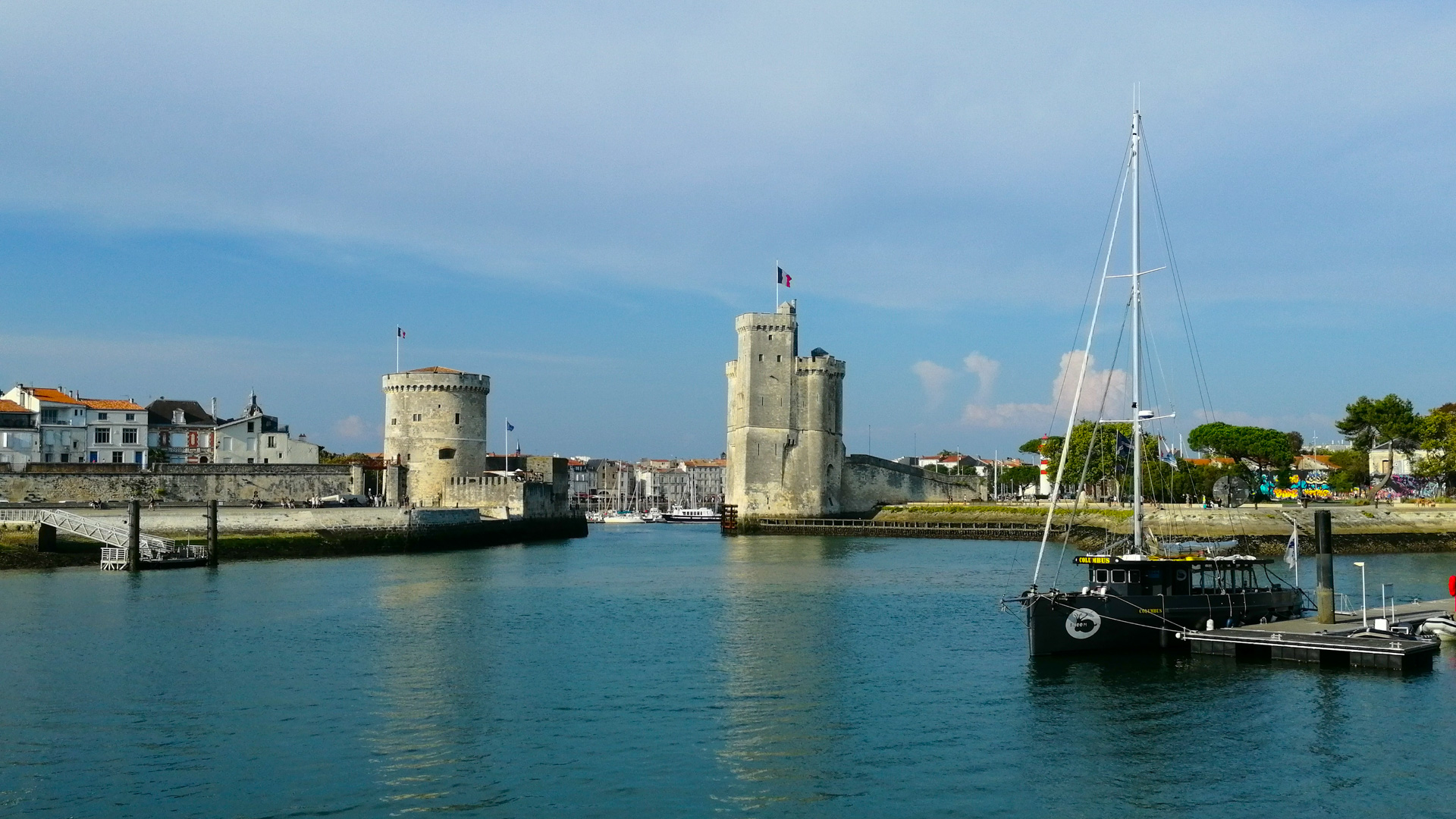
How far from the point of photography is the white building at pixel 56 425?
59594mm

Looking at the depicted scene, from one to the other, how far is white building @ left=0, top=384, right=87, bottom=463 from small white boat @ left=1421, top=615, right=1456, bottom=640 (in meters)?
56.6

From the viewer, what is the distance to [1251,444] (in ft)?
246

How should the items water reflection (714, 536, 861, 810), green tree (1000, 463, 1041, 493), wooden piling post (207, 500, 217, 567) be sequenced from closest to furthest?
water reflection (714, 536, 861, 810) → wooden piling post (207, 500, 217, 567) → green tree (1000, 463, 1041, 493)

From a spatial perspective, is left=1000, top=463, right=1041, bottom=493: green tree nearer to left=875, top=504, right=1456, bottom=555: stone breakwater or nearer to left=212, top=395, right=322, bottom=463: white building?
left=875, top=504, right=1456, bottom=555: stone breakwater

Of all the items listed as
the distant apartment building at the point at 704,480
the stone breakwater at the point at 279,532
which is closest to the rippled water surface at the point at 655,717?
the stone breakwater at the point at 279,532

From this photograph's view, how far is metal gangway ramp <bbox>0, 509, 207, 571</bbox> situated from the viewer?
38938 millimetres

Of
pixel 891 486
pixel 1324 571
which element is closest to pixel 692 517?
pixel 891 486

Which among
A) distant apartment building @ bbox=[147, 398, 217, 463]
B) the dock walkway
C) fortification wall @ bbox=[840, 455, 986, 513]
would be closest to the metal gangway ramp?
distant apartment building @ bbox=[147, 398, 217, 463]

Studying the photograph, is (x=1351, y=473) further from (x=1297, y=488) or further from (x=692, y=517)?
(x=692, y=517)

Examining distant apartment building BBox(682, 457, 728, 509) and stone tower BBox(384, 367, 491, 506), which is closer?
stone tower BBox(384, 367, 491, 506)

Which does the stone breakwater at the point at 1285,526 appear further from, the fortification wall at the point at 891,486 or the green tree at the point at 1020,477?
the green tree at the point at 1020,477

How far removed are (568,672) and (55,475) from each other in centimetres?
3807

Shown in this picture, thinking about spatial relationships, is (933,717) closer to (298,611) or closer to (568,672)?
(568,672)

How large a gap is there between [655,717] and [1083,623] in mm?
8714
